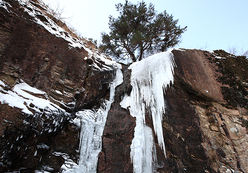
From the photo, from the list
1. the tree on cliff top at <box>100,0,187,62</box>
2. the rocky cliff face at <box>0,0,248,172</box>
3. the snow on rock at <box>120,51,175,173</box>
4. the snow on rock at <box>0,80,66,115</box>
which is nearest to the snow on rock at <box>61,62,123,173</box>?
the rocky cliff face at <box>0,0,248,172</box>

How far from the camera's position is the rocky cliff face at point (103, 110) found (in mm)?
2996

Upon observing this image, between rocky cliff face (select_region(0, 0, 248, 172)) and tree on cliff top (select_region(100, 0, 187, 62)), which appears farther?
tree on cliff top (select_region(100, 0, 187, 62))

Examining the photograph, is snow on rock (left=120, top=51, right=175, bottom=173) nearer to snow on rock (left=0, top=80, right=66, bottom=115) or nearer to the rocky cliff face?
the rocky cliff face

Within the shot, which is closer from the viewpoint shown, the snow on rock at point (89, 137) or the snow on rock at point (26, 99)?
the snow on rock at point (26, 99)

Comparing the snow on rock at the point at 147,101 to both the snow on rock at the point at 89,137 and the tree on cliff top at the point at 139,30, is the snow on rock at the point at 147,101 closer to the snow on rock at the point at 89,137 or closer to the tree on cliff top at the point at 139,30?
the snow on rock at the point at 89,137

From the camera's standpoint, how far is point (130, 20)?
8062 mm

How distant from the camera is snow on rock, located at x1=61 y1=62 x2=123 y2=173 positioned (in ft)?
11.0

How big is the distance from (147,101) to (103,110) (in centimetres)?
145

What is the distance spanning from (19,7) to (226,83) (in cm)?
630

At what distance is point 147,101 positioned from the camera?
13.1 ft

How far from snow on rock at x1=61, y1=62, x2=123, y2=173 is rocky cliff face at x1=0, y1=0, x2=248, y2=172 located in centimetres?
2

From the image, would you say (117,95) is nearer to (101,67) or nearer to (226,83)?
(101,67)

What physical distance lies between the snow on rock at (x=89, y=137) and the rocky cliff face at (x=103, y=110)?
2cm

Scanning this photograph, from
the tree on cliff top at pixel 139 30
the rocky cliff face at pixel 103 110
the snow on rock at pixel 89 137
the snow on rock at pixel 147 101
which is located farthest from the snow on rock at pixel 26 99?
the tree on cliff top at pixel 139 30
